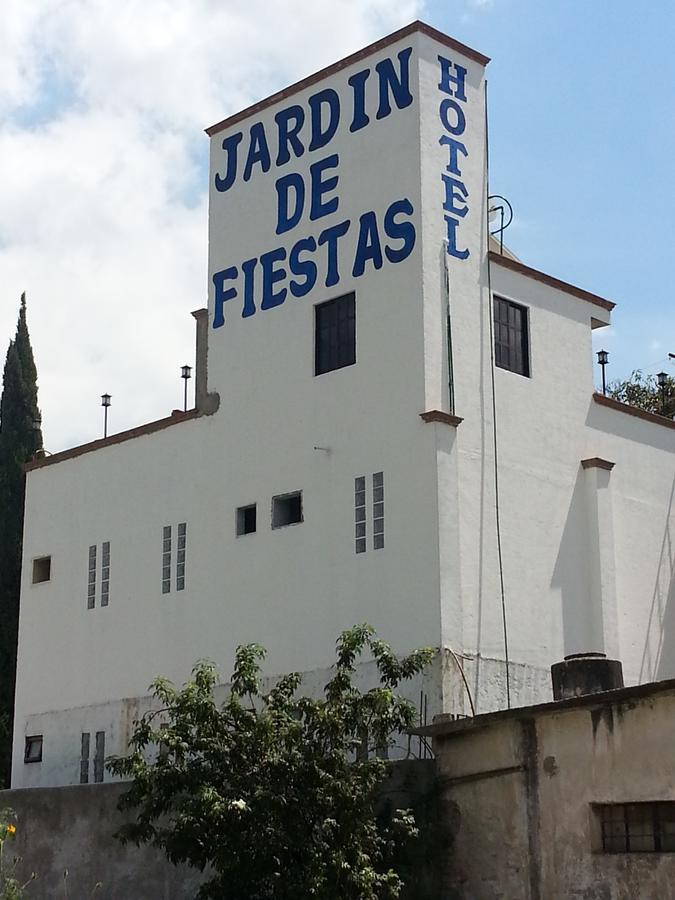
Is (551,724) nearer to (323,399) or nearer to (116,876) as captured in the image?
(116,876)

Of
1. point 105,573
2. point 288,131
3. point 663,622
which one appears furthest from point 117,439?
point 663,622

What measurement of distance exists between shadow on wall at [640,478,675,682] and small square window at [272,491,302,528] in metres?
6.45

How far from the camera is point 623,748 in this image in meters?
16.7

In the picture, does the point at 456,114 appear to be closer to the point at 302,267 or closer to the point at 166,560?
the point at 302,267

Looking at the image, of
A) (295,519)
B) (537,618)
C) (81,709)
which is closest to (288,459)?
(295,519)

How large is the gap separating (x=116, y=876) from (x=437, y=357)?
30.1 feet

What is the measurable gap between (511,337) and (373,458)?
352 cm

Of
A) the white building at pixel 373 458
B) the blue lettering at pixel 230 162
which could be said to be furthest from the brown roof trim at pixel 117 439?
the blue lettering at pixel 230 162

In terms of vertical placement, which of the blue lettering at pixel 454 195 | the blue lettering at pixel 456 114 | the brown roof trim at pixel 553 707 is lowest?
the brown roof trim at pixel 553 707

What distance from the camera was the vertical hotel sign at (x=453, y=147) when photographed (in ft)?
78.6

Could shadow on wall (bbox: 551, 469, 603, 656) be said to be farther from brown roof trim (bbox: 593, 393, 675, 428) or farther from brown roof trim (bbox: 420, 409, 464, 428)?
brown roof trim (bbox: 420, 409, 464, 428)

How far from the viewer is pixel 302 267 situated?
25.1m

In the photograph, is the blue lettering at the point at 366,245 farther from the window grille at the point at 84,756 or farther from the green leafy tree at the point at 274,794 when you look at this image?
the window grille at the point at 84,756

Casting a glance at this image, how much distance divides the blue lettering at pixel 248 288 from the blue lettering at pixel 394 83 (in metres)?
3.52
